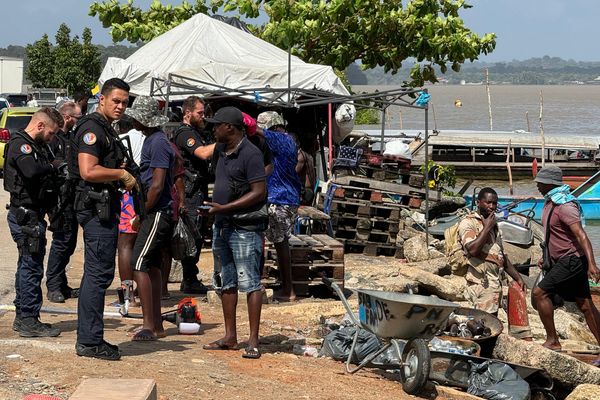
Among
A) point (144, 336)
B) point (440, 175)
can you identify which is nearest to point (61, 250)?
point (144, 336)

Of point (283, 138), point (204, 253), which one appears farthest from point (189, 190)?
point (204, 253)

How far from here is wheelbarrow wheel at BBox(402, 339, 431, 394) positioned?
24.5 feet

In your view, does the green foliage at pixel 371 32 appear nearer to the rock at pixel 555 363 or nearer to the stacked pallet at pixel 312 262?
the stacked pallet at pixel 312 262

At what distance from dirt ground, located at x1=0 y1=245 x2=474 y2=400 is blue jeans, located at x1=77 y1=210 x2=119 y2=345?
0.22m

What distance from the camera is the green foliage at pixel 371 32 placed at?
20.5 meters

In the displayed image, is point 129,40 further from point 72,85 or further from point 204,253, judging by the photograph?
point 72,85

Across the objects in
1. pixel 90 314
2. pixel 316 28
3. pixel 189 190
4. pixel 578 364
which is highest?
pixel 316 28

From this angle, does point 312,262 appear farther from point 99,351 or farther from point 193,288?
point 99,351

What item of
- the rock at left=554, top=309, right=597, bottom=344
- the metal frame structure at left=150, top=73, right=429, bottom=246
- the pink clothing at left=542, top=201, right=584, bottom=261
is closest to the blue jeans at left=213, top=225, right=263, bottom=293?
the pink clothing at left=542, top=201, right=584, bottom=261

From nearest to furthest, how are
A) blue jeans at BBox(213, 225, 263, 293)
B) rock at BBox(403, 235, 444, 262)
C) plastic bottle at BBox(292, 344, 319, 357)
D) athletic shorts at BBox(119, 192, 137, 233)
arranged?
1. blue jeans at BBox(213, 225, 263, 293)
2. plastic bottle at BBox(292, 344, 319, 357)
3. athletic shorts at BBox(119, 192, 137, 233)
4. rock at BBox(403, 235, 444, 262)

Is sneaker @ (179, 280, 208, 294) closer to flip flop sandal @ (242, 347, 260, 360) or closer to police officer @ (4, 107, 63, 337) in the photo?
police officer @ (4, 107, 63, 337)

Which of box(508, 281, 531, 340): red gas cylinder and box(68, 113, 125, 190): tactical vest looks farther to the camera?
box(508, 281, 531, 340): red gas cylinder

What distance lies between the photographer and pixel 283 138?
10.6 metres

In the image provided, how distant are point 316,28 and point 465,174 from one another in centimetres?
1751
